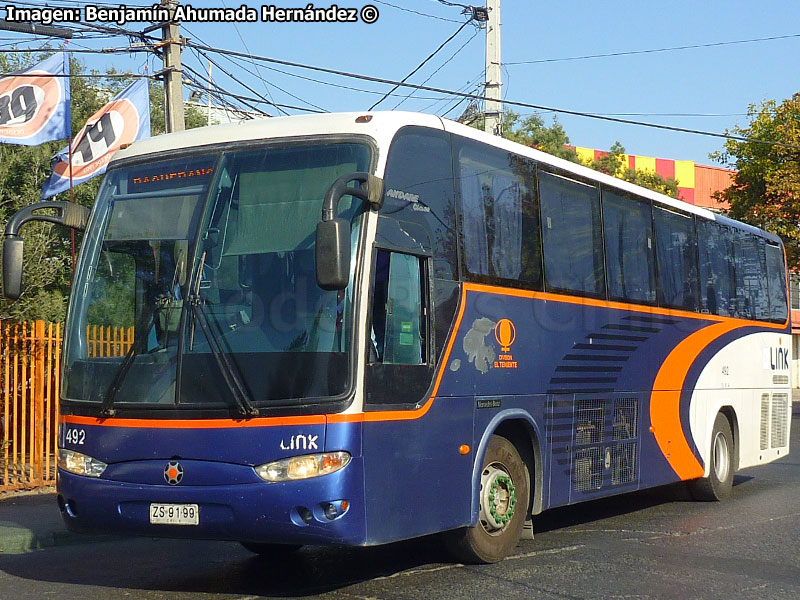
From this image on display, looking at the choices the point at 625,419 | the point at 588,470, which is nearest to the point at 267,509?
the point at 588,470

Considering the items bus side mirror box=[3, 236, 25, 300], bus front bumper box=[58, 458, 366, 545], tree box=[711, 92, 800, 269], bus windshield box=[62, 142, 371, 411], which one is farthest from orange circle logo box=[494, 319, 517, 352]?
tree box=[711, 92, 800, 269]

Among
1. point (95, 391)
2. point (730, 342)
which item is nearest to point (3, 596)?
point (95, 391)

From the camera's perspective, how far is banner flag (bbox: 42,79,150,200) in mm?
16016

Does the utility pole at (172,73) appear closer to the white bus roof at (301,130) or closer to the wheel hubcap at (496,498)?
the white bus roof at (301,130)

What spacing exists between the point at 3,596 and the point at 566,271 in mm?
5500

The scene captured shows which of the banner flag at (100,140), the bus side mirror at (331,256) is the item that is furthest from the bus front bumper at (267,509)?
the banner flag at (100,140)

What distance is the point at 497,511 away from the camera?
8.84 m

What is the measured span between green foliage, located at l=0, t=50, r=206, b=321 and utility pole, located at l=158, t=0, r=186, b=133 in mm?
2410

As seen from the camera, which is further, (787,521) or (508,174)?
(787,521)

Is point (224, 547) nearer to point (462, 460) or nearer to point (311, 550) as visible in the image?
point (311, 550)

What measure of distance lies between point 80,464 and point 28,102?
9574mm

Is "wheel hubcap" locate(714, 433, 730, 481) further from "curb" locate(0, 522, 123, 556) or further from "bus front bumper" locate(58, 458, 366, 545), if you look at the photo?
"bus front bumper" locate(58, 458, 366, 545)

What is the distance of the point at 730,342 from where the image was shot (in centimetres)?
1393

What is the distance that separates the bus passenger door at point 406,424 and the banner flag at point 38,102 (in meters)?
9.56
